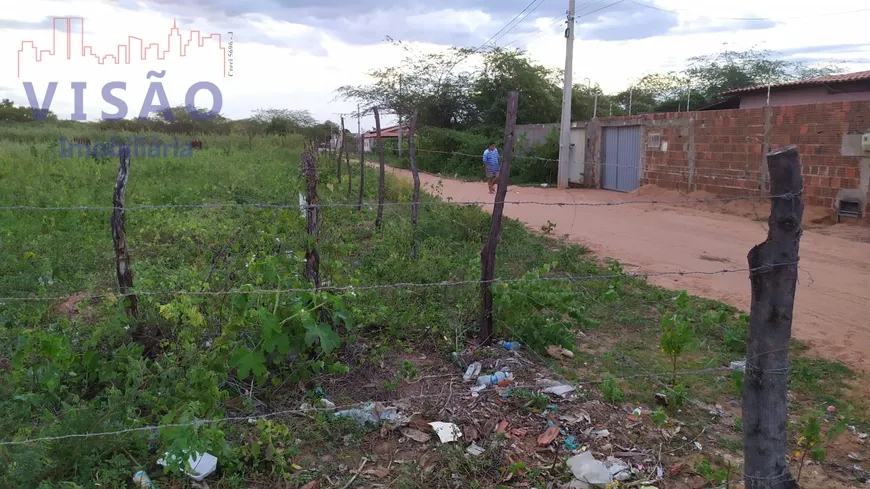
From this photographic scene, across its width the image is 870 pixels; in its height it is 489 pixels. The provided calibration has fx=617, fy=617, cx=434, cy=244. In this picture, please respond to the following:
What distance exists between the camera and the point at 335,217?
915 centimetres

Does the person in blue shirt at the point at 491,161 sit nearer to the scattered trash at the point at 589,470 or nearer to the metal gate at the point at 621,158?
the metal gate at the point at 621,158

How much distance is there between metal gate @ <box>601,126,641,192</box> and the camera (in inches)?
604

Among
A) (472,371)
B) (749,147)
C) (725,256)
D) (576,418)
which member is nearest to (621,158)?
(749,147)

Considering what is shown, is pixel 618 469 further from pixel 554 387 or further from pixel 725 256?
pixel 725 256

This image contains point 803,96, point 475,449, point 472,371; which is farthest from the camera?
point 803,96

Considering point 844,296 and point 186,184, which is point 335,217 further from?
point 844,296

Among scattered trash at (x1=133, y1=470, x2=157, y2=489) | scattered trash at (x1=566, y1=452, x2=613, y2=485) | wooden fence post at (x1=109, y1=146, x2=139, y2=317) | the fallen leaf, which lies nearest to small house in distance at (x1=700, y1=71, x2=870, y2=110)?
the fallen leaf

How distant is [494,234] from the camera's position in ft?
13.4

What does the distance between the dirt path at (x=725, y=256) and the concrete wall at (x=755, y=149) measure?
1.08m

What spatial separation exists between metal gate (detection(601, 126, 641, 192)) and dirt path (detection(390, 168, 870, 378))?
279 cm

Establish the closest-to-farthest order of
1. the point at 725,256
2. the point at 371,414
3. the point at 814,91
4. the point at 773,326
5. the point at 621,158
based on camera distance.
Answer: the point at 773,326 → the point at 371,414 → the point at 725,256 → the point at 621,158 → the point at 814,91

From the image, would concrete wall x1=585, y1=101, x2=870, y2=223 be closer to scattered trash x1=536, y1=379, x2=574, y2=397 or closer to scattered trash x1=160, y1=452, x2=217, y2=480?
scattered trash x1=536, y1=379, x2=574, y2=397

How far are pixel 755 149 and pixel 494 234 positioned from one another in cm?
952

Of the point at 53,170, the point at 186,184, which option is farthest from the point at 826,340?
the point at 53,170
